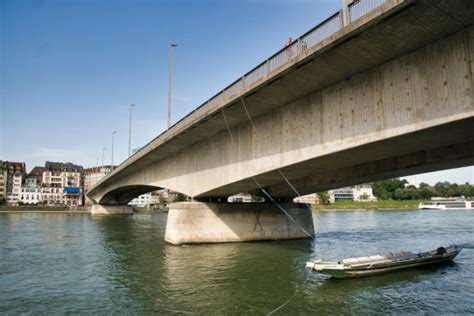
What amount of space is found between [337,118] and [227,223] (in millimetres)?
15424

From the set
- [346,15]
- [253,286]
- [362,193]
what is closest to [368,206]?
[362,193]

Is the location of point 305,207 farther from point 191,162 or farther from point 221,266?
point 221,266

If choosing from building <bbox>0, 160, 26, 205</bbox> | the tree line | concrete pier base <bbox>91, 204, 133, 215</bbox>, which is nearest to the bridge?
concrete pier base <bbox>91, 204, 133, 215</bbox>

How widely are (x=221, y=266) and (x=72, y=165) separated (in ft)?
535

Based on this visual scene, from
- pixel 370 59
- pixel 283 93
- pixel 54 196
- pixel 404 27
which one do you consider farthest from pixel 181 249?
pixel 54 196

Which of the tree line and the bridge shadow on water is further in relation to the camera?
the tree line

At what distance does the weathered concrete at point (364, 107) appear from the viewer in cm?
1014

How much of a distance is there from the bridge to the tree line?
133744 mm

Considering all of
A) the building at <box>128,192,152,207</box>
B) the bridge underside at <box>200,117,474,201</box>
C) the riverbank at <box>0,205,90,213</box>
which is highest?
the bridge underside at <box>200,117,474,201</box>

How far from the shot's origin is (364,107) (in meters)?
12.9

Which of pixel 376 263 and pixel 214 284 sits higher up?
pixel 376 263

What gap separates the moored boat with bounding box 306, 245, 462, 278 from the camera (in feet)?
50.6

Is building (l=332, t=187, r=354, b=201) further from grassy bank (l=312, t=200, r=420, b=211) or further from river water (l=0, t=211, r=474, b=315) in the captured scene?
river water (l=0, t=211, r=474, b=315)

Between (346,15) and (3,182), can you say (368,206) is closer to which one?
(346,15)
